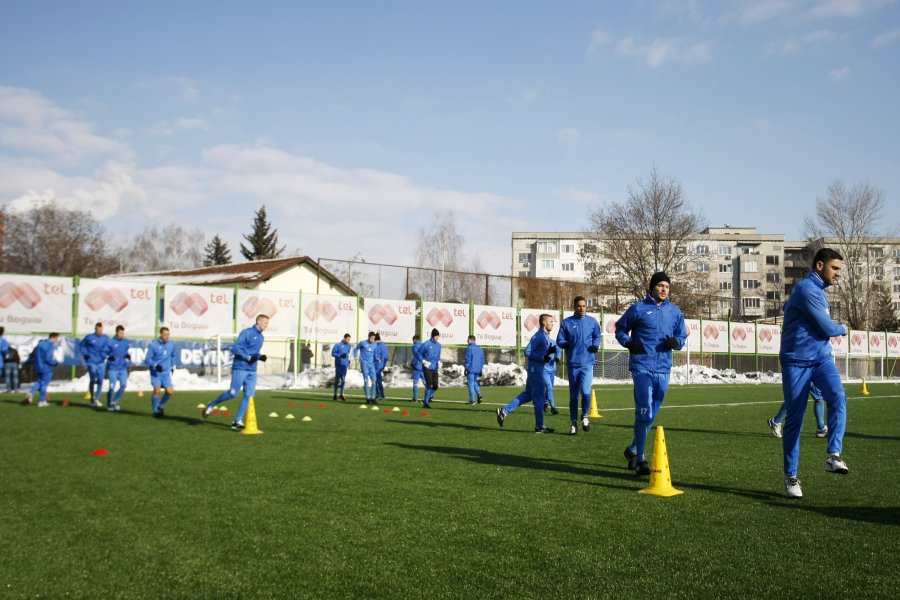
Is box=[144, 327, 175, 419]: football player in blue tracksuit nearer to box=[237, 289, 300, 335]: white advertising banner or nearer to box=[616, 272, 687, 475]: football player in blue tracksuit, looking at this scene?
box=[237, 289, 300, 335]: white advertising banner

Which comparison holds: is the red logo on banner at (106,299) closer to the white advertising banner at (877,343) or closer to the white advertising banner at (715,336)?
the white advertising banner at (715,336)

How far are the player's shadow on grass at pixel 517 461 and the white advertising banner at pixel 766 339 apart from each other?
38098 millimetres

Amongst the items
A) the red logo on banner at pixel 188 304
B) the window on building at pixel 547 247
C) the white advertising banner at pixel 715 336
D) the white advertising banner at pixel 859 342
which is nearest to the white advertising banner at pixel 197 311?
the red logo on banner at pixel 188 304

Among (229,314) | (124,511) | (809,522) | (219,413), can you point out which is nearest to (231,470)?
(124,511)

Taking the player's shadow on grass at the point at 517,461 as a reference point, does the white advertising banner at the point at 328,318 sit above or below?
above

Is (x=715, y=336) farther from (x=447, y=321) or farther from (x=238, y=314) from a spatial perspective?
(x=238, y=314)

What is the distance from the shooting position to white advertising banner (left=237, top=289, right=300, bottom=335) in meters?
29.2

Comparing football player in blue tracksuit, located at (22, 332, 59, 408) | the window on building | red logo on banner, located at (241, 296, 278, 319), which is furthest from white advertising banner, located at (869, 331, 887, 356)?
the window on building

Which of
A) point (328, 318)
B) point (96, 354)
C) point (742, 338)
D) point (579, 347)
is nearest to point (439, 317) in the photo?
point (328, 318)

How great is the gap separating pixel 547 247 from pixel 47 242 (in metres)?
70.3

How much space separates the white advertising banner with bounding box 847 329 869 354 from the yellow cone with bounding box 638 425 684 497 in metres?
45.7

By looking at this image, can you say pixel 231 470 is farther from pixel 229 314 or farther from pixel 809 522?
pixel 229 314

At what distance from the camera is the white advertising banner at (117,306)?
84.0ft

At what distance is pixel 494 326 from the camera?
3512cm
